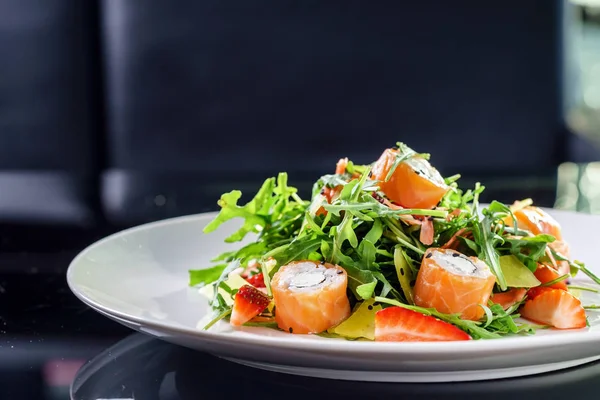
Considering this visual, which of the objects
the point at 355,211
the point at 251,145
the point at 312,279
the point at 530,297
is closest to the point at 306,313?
the point at 312,279

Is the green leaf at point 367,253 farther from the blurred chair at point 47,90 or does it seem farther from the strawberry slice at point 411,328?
the blurred chair at point 47,90

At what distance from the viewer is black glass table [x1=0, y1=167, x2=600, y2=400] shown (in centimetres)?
67

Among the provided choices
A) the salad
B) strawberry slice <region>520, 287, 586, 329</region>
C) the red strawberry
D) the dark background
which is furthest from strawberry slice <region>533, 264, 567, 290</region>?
the dark background

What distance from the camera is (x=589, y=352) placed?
647mm

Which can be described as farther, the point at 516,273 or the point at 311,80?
the point at 311,80

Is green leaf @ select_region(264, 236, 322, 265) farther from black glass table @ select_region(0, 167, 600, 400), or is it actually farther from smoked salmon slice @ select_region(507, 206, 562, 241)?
smoked salmon slice @ select_region(507, 206, 562, 241)

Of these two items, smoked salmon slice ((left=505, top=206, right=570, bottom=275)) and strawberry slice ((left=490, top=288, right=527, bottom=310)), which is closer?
strawberry slice ((left=490, top=288, right=527, bottom=310))

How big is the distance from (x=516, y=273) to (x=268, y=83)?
2422 millimetres

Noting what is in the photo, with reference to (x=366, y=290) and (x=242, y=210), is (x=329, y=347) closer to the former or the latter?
(x=366, y=290)

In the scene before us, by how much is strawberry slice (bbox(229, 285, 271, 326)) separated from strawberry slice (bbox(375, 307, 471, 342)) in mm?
165

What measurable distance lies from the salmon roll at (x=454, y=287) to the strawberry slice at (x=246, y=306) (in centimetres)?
20

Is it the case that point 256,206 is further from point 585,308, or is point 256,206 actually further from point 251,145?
point 251,145

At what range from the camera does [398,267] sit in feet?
3.10

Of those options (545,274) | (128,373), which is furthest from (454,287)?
(128,373)
